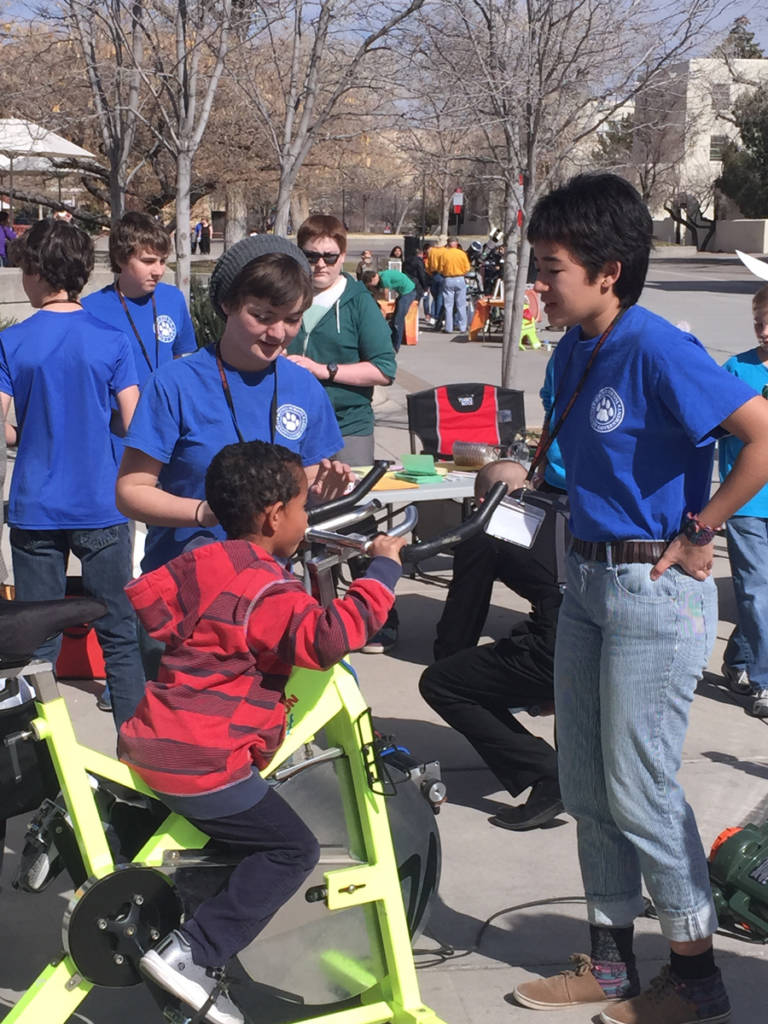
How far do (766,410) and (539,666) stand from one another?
72.9 inches

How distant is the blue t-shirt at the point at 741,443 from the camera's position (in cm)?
550

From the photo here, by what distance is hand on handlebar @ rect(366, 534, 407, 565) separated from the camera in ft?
9.06

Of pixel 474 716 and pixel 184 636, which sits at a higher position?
pixel 184 636

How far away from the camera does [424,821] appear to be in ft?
10.6

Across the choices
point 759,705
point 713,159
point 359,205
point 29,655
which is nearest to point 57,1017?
point 29,655

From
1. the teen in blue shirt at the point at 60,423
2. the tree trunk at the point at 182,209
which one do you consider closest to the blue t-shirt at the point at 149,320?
the teen in blue shirt at the point at 60,423

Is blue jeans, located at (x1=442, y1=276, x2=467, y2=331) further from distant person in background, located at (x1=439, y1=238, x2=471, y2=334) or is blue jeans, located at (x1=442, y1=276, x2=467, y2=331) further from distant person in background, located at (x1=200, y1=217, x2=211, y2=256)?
distant person in background, located at (x1=200, y1=217, x2=211, y2=256)

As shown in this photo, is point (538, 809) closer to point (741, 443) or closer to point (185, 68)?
point (741, 443)

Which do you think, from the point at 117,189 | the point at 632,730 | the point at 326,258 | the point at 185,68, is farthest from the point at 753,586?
the point at 117,189

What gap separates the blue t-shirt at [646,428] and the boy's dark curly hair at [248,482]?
0.70 metres

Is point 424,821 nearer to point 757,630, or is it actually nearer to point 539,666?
point 539,666

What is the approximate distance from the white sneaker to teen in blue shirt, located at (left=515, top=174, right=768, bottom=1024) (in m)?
2.74

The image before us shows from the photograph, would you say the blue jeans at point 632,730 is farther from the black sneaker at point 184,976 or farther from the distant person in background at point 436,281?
the distant person in background at point 436,281

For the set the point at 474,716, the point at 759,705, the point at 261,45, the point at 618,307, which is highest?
Result: the point at 261,45
